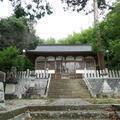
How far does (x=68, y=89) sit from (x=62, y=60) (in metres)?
14.0

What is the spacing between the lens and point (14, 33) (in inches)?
2036

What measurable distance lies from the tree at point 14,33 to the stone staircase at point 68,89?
24262mm

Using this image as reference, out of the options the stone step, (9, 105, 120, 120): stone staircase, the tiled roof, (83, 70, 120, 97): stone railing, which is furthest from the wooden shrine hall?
the stone step

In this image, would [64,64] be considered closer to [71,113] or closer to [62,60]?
[62,60]

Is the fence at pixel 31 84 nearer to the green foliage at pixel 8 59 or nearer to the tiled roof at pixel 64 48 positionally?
the green foliage at pixel 8 59

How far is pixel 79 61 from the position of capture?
37.8 meters

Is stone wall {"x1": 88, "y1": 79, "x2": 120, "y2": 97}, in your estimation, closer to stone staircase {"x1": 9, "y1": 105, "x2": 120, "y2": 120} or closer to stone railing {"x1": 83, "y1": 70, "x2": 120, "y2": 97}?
stone railing {"x1": 83, "y1": 70, "x2": 120, "y2": 97}

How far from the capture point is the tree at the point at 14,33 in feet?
166

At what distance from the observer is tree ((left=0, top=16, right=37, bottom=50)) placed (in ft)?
166

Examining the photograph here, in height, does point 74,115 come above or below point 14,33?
below

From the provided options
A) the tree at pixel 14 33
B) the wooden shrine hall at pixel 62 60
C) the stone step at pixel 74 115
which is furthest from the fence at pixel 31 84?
the tree at pixel 14 33

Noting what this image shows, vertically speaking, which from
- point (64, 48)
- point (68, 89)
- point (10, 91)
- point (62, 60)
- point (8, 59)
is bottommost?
point (10, 91)

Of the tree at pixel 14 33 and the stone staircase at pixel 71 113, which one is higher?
the tree at pixel 14 33

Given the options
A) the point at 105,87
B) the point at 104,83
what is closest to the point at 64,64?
the point at 104,83
